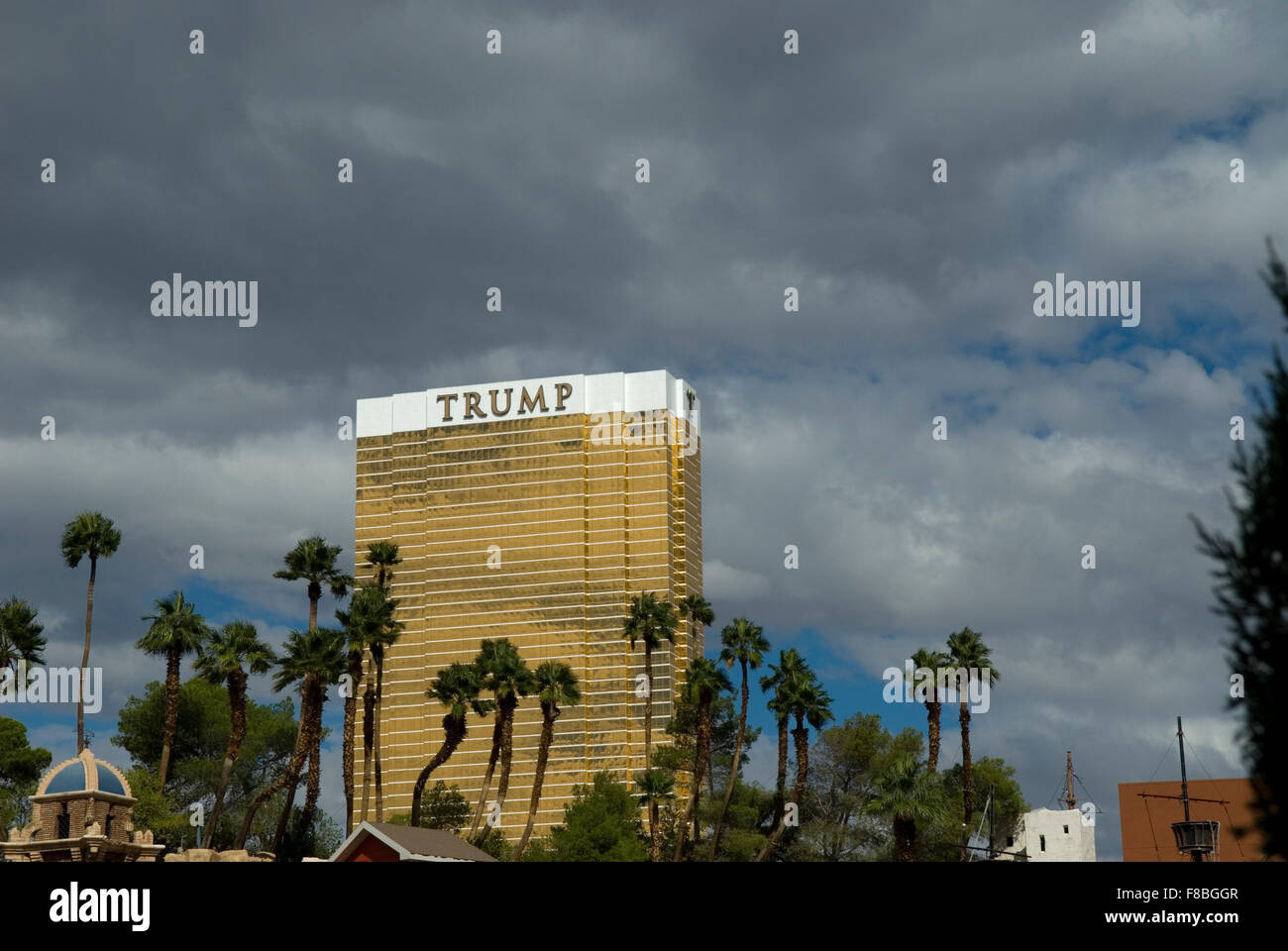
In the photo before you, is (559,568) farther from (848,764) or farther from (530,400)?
(848,764)

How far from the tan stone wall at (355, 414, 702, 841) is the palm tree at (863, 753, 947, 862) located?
117555mm

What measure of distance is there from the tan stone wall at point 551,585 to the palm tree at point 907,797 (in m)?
118

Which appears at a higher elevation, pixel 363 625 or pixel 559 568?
pixel 559 568

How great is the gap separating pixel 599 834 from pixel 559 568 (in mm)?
92515

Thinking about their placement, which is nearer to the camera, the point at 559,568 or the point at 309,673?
the point at 309,673

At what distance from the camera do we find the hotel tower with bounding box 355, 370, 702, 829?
18912 cm

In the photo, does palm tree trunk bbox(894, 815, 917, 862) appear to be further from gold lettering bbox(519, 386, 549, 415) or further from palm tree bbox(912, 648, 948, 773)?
gold lettering bbox(519, 386, 549, 415)

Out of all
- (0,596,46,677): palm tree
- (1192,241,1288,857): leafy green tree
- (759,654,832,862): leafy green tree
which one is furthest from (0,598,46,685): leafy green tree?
(1192,241,1288,857): leafy green tree

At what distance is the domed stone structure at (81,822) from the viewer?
6600 cm

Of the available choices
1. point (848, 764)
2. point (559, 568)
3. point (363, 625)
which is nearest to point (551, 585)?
point (559, 568)

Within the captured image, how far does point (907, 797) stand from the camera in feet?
218

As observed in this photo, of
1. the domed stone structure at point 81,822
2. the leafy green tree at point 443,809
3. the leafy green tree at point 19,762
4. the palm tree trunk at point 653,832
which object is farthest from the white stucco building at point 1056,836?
the leafy green tree at point 19,762
